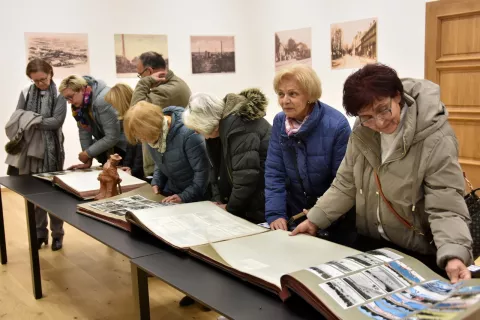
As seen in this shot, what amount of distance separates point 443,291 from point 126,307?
2.44 m

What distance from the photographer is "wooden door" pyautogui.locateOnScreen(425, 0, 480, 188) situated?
4.98 m

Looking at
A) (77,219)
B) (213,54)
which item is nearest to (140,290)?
(77,219)

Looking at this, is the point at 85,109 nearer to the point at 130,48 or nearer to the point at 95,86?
the point at 95,86

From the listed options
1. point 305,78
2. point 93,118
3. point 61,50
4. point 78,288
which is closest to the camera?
point 305,78

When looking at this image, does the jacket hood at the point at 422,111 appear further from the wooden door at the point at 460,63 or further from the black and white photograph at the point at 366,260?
the wooden door at the point at 460,63

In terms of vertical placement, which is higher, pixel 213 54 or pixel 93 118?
pixel 213 54

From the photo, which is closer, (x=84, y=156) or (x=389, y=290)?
(x=389, y=290)

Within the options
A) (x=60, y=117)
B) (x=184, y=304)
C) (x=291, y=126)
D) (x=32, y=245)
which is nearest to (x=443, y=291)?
(x=291, y=126)

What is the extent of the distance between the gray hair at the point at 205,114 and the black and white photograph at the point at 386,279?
1358mm

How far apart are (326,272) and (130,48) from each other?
261 inches

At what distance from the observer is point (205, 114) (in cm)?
259

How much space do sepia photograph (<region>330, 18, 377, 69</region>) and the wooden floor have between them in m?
3.74

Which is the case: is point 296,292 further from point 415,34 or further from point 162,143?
point 415,34

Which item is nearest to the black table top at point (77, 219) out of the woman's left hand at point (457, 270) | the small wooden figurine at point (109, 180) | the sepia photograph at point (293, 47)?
the small wooden figurine at point (109, 180)
